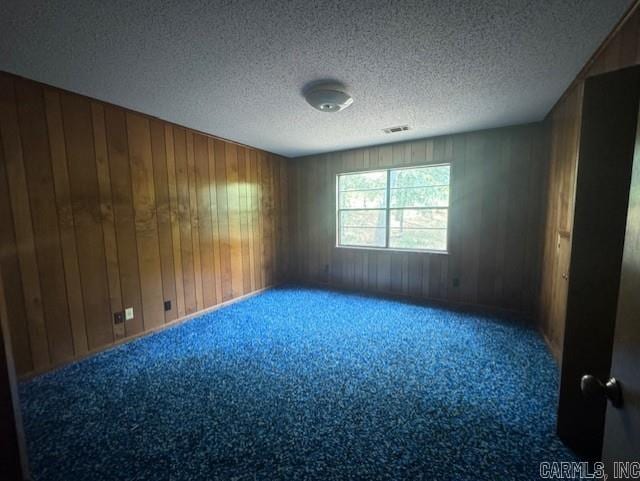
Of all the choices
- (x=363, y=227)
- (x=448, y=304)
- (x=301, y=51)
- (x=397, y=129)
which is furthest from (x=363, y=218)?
(x=301, y=51)

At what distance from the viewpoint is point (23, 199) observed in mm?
1897

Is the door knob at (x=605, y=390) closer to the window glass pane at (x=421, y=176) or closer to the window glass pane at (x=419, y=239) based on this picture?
the window glass pane at (x=419, y=239)

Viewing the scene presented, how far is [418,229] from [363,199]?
0.96m

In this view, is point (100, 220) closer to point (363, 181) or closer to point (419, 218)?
point (363, 181)

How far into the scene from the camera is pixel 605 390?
647mm

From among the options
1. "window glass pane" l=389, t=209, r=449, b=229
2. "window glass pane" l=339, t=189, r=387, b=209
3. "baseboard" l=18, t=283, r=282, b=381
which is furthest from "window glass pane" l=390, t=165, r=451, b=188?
"baseboard" l=18, t=283, r=282, b=381

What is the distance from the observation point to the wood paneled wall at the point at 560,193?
1.72 metres

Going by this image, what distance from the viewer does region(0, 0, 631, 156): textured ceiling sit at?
129cm

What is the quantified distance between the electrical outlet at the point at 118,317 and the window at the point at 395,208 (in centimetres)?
300

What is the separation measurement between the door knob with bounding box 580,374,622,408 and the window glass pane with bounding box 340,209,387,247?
332 cm

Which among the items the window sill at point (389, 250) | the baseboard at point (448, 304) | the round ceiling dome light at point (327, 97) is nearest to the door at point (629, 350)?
the round ceiling dome light at point (327, 97)

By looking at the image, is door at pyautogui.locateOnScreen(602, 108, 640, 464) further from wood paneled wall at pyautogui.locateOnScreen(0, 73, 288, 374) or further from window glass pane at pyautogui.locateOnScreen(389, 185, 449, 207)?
wood paneled wall at pyautogui.locateOnScreen(0, 73, 288, 374)

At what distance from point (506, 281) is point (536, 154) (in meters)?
1.50

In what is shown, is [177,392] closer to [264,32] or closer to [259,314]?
[259,314]
